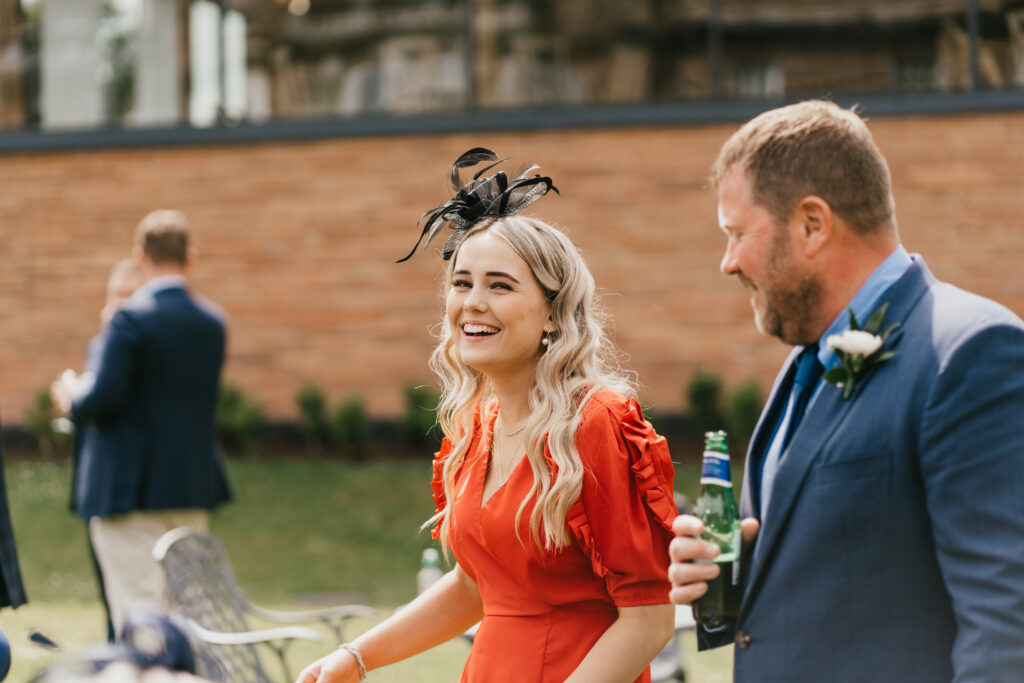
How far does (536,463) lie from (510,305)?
1.35 feet

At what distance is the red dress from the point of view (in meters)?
2.76

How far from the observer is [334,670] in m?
2.89

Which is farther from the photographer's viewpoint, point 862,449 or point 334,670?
point 334,670

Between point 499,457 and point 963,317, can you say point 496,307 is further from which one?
point 963,317

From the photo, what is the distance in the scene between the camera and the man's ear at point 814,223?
2.31m

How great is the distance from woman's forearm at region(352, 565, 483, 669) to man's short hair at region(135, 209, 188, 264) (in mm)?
3769

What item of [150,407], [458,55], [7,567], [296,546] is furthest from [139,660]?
[458,55]

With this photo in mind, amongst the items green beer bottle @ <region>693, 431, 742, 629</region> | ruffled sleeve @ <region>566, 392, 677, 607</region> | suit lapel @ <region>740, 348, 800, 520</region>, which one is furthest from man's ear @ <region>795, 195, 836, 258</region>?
ruffled sleeve @ <region>566, 392, 677, 607</region>

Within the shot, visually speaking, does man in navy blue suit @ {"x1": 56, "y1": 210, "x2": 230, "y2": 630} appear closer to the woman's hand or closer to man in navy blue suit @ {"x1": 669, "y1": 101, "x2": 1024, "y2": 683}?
the woman's hand

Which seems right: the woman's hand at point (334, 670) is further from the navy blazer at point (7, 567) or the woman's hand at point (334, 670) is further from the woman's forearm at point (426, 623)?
A: the navy blazer at point (7, 567)

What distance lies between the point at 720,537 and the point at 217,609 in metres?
3.59

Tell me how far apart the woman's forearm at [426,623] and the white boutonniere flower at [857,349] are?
1.22 metres

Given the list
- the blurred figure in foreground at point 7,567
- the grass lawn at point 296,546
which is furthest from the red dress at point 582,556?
the grass lawn at point 296,546

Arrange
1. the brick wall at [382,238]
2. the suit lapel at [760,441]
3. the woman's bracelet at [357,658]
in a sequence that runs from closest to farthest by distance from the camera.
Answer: the suit lapel at [760,441]
the woman's bracelet at [357,658]
the brick wall at [382,238]
